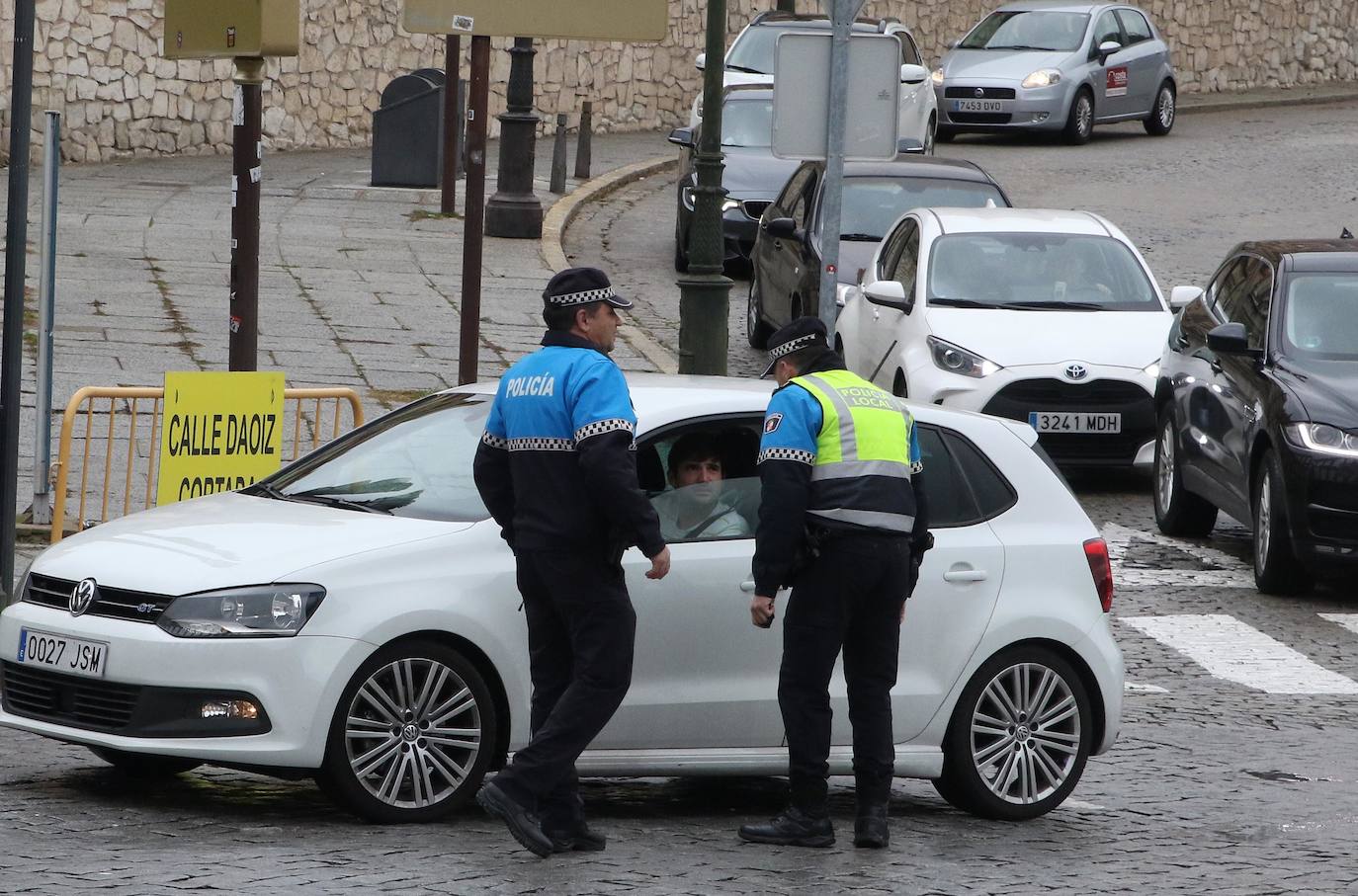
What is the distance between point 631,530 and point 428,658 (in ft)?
2.55

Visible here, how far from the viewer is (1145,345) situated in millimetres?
13555

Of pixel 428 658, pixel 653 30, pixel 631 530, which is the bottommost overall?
pixel 428 658

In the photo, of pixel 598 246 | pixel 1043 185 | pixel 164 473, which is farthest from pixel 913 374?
pixel 1043 185

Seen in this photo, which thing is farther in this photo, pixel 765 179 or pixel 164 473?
pixel 765 179

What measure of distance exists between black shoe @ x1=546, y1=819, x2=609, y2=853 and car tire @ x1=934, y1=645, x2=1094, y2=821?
1.31 meters

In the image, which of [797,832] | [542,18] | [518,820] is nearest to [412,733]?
[518,820]

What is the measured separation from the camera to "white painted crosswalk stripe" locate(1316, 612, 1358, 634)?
35.4 feet

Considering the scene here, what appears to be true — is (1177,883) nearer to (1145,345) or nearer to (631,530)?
(631,530)

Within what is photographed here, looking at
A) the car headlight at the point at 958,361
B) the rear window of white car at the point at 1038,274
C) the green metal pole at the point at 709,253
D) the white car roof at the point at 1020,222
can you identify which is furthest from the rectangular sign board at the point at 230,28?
the white car roof at the point at 1020,222

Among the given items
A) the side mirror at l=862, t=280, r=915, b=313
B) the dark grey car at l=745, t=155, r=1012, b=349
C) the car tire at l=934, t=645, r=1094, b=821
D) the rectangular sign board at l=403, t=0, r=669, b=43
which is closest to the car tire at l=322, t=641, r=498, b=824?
the car tire at l=934, t=645, r=1094, b=821

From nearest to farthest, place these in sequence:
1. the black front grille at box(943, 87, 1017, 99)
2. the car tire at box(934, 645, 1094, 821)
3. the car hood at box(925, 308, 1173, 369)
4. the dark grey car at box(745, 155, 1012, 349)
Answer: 1. the car tire at box(934, 645, 1094, 821)
2. the car hood at box(925, 308, 1173, 369)
3. the dark grey car at box(745, 155, 1012, 349)
4. the black front grille at box(943, 87, 1017, 99)

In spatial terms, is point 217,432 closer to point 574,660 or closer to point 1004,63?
point 574,660

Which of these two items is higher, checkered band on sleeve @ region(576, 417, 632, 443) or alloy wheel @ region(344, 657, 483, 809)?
checkered band on sleeve @ region(576, 417, 632, 443)

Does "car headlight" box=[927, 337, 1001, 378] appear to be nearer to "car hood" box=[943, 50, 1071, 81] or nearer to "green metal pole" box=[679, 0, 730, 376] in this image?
"green metal pole" box=[679, 0, 730, 376]
